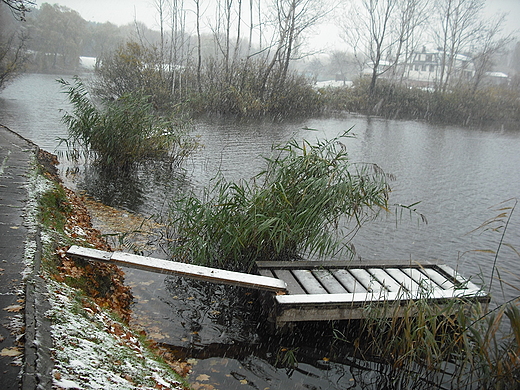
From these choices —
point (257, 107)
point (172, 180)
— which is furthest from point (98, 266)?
point (257, 107)

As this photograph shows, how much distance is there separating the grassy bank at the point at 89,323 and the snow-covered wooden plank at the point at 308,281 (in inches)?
50.3

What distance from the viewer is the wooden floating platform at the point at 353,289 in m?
3.52

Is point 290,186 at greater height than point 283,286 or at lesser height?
greater

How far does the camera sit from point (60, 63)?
38125 millimetres

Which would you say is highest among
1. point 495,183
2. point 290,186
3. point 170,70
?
point 170,70

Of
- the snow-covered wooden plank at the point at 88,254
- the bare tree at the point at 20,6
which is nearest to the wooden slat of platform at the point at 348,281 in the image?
the snow-covered wooden plank at the point at 88,254

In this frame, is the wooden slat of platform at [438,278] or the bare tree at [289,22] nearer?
the wooden slat of platform at [438,278]

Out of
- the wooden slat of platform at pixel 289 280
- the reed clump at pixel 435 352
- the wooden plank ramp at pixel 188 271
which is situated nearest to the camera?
the reed clump at pixel 435 352

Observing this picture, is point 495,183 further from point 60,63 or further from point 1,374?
→ point 60,63

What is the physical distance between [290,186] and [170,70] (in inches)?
614

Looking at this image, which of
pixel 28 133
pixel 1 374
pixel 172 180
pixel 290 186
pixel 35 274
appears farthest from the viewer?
pixel 28 133

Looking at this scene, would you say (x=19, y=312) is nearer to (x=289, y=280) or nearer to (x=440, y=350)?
(x=289, y=280)

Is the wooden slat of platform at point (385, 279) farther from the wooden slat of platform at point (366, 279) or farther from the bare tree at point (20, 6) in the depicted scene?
the bare tree at point (20, 6)

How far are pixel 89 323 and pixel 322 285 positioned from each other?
6.60 feet
